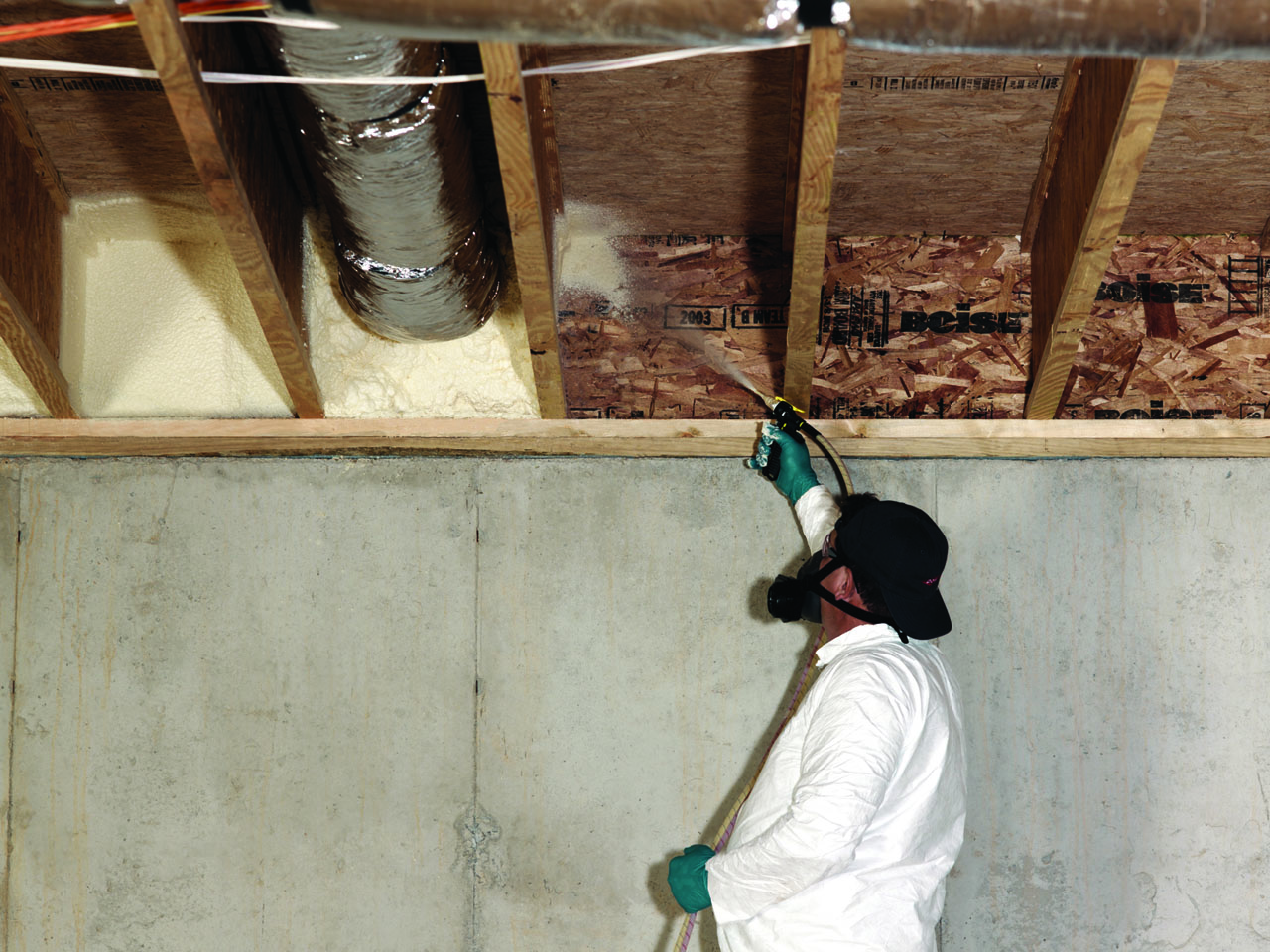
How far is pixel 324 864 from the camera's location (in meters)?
2.56

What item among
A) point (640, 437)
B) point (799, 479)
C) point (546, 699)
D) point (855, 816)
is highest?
point (640, 437)

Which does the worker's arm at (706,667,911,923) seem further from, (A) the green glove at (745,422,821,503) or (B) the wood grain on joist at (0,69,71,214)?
(B) the wood grain on joist at (0,69,71,214)

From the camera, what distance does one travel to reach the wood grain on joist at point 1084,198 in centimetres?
190

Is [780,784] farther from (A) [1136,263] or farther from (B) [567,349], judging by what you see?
(A) [1136,263]

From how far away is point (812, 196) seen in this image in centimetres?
202

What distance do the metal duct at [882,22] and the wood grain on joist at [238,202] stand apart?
38 cm

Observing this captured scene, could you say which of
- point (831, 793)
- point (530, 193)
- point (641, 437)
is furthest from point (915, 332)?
point (831, 793)

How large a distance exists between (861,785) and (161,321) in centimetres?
199

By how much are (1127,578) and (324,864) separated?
2.05 meters

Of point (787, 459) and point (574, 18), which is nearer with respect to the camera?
point (574, 18)

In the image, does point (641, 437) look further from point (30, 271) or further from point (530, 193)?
point (30, 271)

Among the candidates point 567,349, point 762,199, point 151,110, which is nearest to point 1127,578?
point 762,199

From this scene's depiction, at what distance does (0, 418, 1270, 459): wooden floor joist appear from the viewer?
2486 millimetres

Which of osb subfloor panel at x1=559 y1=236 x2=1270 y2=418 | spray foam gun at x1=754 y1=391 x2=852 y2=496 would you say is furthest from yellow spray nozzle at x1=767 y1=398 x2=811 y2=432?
osb subfloor panel at x1=559 y1=236 x2=1270 y2=418
